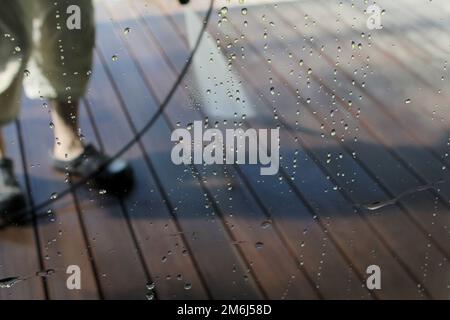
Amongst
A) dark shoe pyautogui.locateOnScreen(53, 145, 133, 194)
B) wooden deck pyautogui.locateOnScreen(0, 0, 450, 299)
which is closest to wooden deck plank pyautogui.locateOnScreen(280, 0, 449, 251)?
wooden deck pyautogui.locateOnScreen(0, 0, 450, 299)

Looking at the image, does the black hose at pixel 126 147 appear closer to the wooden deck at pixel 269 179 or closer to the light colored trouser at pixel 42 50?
the wooden deck at pixel 269 179

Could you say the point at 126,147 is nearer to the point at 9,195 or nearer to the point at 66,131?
the point at 66,131

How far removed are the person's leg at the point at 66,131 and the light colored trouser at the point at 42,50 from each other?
2 centimetres

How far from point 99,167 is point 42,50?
0.72ft

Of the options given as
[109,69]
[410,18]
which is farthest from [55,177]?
[410,18]

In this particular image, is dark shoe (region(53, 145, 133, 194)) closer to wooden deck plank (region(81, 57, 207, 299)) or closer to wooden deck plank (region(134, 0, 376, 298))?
wooden deck plank (region(81, 57, 207, 299))

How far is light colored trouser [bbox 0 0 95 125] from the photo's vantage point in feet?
2.91

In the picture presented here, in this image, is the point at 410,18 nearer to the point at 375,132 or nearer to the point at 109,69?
the point at 375,132

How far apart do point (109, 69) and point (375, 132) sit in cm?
48

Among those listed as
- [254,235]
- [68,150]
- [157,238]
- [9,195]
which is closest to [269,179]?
[254,235]

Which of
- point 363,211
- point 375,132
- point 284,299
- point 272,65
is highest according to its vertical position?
point 272,65

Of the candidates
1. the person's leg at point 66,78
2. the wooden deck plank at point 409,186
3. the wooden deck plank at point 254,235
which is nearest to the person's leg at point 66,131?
the person's leg at point 66,78

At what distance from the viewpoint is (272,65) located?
97 centimetres

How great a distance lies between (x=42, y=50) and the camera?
909mm
